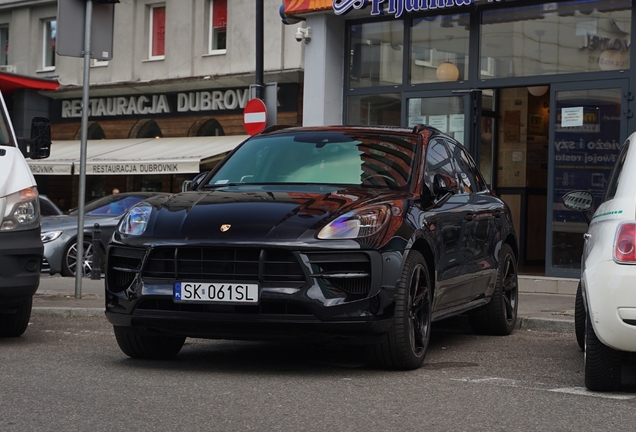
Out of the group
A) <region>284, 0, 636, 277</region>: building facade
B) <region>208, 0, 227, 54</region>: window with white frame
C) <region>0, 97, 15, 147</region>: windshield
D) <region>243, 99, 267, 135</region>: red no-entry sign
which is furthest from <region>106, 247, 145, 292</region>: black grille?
<region>208, 0, 227, 54</region>: window with white frame

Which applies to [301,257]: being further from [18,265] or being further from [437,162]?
[18,265]

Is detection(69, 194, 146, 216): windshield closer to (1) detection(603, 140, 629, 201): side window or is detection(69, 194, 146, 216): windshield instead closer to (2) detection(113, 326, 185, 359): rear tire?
(2) detection(113, 326, 185, 359): rear tire

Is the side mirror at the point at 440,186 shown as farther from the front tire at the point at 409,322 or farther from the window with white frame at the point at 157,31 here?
the window with white frame at the point at 157,31

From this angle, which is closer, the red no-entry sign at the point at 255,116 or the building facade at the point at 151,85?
the red no-entry sign at the point at 255,116

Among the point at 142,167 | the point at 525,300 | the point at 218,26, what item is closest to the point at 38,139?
the point at 525,300

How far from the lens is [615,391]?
6.52 metres

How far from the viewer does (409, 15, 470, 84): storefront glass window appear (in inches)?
653

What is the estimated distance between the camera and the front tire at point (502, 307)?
379 inches

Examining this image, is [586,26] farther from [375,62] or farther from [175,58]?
[175,58]

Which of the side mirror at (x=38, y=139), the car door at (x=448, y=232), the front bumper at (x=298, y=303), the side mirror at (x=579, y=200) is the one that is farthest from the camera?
the side mirror at (x=38, y=139)

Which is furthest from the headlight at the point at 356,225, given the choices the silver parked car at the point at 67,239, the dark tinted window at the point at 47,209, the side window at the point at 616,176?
the dark tinted window at the point at 47,209

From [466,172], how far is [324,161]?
177cm

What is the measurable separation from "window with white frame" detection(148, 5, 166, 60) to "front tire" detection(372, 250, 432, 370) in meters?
23.6

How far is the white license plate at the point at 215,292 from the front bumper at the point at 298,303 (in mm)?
38
